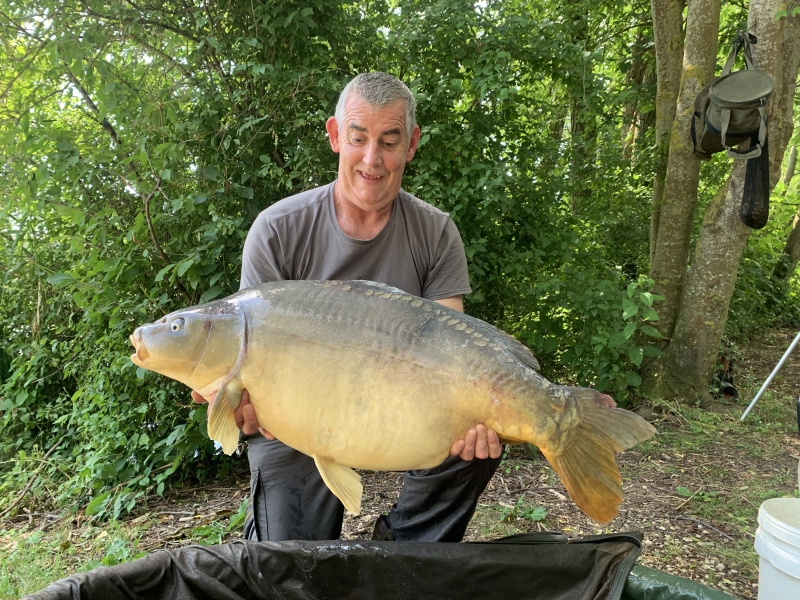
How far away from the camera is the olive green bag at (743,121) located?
2.67 m

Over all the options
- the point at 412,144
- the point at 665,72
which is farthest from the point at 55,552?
the point at 665,72

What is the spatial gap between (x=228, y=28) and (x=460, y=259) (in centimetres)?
177

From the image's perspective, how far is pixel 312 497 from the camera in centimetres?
165

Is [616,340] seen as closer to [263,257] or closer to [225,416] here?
[263,257]

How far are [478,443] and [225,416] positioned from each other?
21.8 inches

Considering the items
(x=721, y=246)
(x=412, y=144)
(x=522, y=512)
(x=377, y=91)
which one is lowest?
(x=522, y=512)

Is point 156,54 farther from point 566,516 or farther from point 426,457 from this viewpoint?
point 566,516

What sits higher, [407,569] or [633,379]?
[633,379]

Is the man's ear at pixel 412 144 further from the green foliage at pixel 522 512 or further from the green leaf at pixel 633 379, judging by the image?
the green leaf at pixel 633 379

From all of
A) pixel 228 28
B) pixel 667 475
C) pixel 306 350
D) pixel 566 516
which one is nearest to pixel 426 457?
pixel 306 350

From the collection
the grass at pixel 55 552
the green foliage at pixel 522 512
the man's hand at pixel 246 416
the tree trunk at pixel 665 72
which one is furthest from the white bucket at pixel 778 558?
the tree trunk at pixel 665 72

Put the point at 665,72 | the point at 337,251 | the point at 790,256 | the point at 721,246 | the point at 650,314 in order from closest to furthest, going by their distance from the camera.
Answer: the point at 337,251, the point at 650,314, the point at 721,246, the point at 665,72, the point at 790,256

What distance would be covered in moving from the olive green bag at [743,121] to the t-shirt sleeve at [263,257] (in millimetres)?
2283

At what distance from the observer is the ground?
1.86 m
